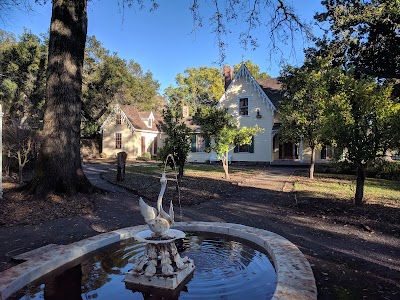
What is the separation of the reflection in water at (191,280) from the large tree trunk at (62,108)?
516 cm

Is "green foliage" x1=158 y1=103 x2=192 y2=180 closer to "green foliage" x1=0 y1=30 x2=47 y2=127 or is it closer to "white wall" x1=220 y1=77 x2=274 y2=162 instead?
"white wall" x1=220 y1=77 x2=274 y2=162

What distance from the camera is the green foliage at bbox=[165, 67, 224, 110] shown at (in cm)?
5119

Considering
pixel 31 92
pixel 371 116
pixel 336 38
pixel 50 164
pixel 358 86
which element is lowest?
pixel 50 164

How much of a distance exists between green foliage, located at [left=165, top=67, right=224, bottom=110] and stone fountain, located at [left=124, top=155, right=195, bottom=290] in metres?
47.5

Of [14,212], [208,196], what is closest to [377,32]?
[208,196]

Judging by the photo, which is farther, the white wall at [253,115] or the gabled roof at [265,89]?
the white wall at [253,115]

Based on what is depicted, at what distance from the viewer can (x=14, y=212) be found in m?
7.42

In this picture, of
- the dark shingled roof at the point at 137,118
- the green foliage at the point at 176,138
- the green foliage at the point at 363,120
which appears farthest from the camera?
the dark shingled roof at the point at 137,118

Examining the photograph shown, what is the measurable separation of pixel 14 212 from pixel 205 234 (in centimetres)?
476

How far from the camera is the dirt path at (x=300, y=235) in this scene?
3.94 meters

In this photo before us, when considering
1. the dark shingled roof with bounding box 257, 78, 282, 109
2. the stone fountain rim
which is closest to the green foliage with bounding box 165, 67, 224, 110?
the dark shingled roof with bounding box 257, 78, 282, 109

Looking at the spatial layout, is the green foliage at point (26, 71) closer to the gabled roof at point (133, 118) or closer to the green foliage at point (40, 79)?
the green foliage at point (40, 79)

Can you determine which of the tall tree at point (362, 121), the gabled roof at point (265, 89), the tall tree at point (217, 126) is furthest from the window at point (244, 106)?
the tall tree at point (362, 121)

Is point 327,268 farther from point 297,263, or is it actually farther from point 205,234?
point 205,234
